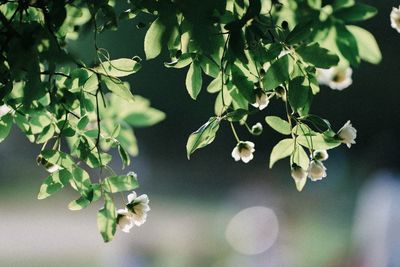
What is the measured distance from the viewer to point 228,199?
8297 mm

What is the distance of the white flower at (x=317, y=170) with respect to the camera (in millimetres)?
863

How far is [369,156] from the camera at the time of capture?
7.98 m

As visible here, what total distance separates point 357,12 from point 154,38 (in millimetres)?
262

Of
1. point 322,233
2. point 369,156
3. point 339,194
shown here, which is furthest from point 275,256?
point 369,156

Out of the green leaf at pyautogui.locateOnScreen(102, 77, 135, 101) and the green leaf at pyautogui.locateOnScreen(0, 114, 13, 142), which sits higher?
the green leaf at pyautogui.locateOnScreen(102, 77, 135, 101)

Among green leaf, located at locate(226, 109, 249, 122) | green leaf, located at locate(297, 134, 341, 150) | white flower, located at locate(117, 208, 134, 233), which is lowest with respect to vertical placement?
white flower, located at locate(117, 208, 134, 233)

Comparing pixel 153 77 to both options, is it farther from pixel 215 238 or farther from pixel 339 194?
pixel 215 238

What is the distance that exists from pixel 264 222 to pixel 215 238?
53 cm

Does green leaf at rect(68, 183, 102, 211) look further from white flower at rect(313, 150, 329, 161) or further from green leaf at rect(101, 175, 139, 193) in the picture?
white flower at rect(313, 150, 329, 161)

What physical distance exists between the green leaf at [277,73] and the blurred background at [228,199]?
2.67 m

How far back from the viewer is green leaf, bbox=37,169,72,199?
896 millimetres

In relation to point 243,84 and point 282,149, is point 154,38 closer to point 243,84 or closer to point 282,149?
point 243,84

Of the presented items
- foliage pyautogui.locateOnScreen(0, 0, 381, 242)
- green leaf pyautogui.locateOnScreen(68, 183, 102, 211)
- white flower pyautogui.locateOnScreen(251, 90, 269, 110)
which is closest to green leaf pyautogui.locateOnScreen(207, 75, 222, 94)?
foliage pyautogui.locateOnScreen(0, 0, 381, 242)

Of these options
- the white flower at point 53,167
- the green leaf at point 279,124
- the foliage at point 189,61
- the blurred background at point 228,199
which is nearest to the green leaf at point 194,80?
the foliage at point 189,61
